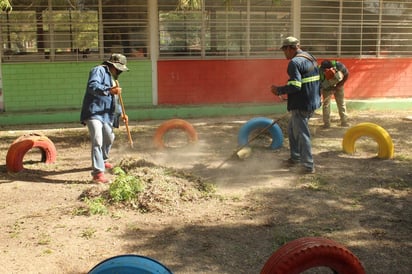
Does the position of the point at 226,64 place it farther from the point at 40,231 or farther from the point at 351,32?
the point at 40,231

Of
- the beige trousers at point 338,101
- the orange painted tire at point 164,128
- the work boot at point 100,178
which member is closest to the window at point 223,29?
the beige trousers at point 338,101

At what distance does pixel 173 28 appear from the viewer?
43.5ft

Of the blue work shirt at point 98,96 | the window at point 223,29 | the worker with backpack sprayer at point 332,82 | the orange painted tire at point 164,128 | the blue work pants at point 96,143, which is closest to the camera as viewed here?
the blue work shirt at point 98,96

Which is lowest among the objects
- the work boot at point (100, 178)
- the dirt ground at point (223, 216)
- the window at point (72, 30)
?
the dirt ground at point (223, 216)

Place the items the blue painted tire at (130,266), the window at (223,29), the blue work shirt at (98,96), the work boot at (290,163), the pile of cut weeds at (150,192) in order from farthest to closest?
the window at (223,29) < the work boot at (290,163) < the blue work shirt at (98,96) < the pile of cut weeds at (150,192) < the blue painted tire at (130,266)

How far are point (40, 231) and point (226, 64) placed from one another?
30.5 ft

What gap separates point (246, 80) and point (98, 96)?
754 cm

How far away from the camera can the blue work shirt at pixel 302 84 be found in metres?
6.82

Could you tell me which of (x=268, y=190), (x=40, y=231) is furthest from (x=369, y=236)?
(x=40, y=231)

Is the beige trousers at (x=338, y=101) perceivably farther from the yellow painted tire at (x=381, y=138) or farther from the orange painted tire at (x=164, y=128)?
the orange painted tire at (x=164, y=128)

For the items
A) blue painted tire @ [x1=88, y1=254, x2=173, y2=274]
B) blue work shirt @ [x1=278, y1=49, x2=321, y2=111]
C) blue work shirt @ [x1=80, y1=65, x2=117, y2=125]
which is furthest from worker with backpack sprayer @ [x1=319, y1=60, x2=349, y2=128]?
blue painted tire @ [x1=88, y1=254, x2=173, y2=274]

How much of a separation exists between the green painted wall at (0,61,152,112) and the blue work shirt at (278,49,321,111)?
7.34 meters

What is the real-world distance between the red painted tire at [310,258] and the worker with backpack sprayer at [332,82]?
6.23 m

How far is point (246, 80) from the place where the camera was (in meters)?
13.7
